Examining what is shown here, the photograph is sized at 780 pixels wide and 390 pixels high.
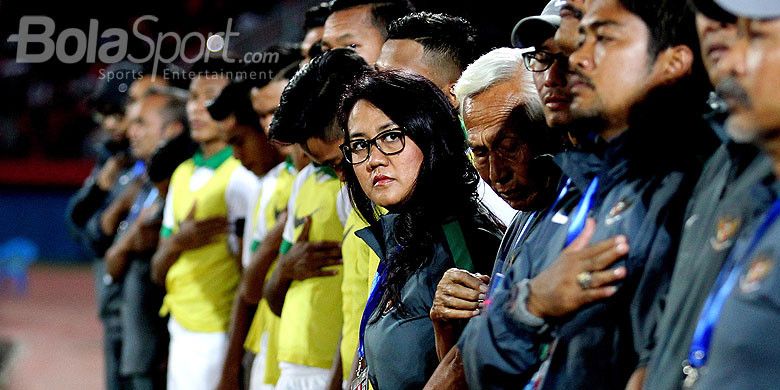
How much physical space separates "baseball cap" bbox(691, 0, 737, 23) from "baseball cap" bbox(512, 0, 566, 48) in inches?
21.9

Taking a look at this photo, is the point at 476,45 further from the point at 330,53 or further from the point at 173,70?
the point at 173,70

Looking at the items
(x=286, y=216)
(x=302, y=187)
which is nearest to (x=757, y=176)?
(x=302, y=187)

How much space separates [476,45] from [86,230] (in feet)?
14.0

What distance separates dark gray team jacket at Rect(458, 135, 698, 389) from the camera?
1.76m

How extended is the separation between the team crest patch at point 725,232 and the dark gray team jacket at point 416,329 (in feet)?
3.43

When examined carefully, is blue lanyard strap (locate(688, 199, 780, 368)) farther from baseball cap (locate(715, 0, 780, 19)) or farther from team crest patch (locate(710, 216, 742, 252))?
baseball cap (locate(715, 0, 780, 19))

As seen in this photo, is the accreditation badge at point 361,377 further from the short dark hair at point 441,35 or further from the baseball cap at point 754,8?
the baseball cap at point 754,8

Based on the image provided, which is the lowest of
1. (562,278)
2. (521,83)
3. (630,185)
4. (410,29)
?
(562,278)

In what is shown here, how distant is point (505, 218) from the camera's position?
2.88 meters

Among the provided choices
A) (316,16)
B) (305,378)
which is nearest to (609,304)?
(305,378)

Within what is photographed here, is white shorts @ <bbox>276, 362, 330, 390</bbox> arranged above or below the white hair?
below

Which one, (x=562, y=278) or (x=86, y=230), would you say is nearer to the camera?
(x=562, y=278)

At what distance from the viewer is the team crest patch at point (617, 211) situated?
5.88 feet

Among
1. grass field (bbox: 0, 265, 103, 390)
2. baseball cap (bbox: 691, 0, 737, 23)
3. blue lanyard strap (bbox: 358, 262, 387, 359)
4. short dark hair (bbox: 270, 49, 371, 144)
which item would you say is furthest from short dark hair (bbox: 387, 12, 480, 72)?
grass field (bbox: 0, 265, 103, 390)
